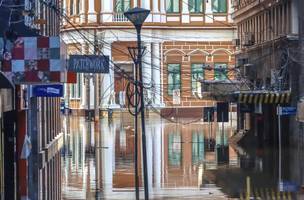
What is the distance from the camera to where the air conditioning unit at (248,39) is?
50.2m

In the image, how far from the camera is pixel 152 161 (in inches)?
1388

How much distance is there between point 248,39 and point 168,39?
26.3m

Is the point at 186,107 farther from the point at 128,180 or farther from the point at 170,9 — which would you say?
the point at 128,180

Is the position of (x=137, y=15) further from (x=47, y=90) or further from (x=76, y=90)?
(x=76, y=90)

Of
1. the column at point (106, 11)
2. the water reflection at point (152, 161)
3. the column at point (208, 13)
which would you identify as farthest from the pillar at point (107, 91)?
the water reflection at point (152, 161)

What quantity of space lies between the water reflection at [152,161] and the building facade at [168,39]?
1554 cm

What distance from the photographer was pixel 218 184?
1073 inches

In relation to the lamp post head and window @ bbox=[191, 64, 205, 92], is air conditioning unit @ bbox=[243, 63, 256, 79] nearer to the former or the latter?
window @ bbox=[191, 64, 205, 92]

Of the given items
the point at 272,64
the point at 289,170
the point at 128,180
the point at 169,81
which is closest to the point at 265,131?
the point at 272,64

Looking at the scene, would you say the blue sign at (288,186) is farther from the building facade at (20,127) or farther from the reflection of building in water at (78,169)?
the building facade at (20,127)

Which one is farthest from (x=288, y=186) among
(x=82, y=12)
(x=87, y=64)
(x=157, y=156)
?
(x=82, y=12)

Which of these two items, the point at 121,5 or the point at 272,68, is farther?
the point at 121,5

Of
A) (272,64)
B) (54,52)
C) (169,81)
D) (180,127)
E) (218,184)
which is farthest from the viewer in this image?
(169,81)

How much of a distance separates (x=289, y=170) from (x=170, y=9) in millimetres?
48031
